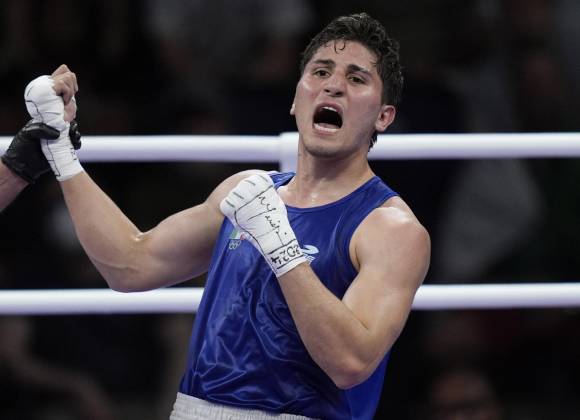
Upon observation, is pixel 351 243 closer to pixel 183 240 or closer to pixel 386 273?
pixel 386 273

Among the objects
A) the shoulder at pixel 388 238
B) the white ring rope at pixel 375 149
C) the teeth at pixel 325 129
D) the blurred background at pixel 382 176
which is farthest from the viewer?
the blurred background at pixel 382 176

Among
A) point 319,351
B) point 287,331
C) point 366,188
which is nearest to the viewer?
point 319,351

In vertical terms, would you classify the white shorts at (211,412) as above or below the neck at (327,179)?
below

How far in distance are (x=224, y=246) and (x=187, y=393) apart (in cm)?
34

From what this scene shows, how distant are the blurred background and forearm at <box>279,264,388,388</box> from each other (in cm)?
148

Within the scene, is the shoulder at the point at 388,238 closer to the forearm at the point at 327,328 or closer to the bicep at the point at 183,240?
the forearm at the point at 327,328

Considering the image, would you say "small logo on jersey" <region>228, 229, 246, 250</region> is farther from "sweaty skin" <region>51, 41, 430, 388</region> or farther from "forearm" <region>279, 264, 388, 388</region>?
"forearm" <region>279, 264, 388, 388</region>

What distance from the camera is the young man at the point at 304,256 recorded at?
2.09m

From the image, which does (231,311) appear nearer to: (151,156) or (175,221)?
(175,221)

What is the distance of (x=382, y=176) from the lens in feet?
12.3

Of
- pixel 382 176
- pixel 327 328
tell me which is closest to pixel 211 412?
pixel 327 328

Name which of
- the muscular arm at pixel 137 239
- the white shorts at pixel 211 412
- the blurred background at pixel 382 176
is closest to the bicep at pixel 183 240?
the muscular arm at pixel 137 239

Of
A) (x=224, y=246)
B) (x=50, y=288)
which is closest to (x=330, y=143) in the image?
(x=224, y=246)

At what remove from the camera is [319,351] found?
206 centimetres
